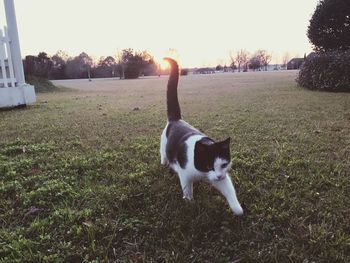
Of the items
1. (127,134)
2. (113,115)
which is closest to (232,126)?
(127,134)

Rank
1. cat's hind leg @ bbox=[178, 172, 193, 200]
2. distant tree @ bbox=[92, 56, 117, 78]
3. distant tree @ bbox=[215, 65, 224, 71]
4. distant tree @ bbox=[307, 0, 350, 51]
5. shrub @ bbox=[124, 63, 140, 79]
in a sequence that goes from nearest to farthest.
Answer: cat's hind leg @ bbox=[178, 172, 193, 200] → distant tree @ bbox=[307, 0, 350, 51] → shrub @ bbox=[124, 63, 140, 79] → distant tree @ bbox=[92, 56, 117, 78] → distant tree @ bbox=[215, 65, 224, 71]

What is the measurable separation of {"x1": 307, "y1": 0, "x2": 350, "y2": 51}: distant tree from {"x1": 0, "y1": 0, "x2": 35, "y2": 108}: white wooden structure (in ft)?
33.6

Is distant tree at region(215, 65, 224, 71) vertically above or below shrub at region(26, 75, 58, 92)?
above

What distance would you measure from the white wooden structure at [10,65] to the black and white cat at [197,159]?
5893 mm

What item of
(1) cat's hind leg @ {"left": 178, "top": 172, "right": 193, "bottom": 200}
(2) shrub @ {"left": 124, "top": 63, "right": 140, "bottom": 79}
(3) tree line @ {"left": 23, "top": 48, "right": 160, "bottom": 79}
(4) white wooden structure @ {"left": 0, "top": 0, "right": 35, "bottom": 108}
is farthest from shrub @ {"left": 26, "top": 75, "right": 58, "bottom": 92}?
(2) shrub @ {"left": 124, "top": 63, "right": 140, "bottom": 79}

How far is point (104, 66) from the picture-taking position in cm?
5538

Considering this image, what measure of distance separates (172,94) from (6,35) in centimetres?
580

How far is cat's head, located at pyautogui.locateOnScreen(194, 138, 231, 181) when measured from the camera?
7.01 ft

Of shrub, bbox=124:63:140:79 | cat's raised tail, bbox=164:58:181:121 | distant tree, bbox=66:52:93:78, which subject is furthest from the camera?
distant tree, bbox=66:52:93:78

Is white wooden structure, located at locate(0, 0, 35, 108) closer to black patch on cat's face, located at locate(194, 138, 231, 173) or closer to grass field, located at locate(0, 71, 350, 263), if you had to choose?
grass field, located at locate(0, 71, 350, 263)

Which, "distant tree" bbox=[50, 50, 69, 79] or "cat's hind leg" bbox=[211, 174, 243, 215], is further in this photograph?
"distant tree" bbox=[50, 50, 69, 79]

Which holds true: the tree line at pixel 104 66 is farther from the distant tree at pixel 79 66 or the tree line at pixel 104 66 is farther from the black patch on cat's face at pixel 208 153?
the black patch on cat's face at pixel 208 153

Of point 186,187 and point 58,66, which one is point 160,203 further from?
point 58,66

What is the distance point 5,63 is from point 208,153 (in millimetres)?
7171
